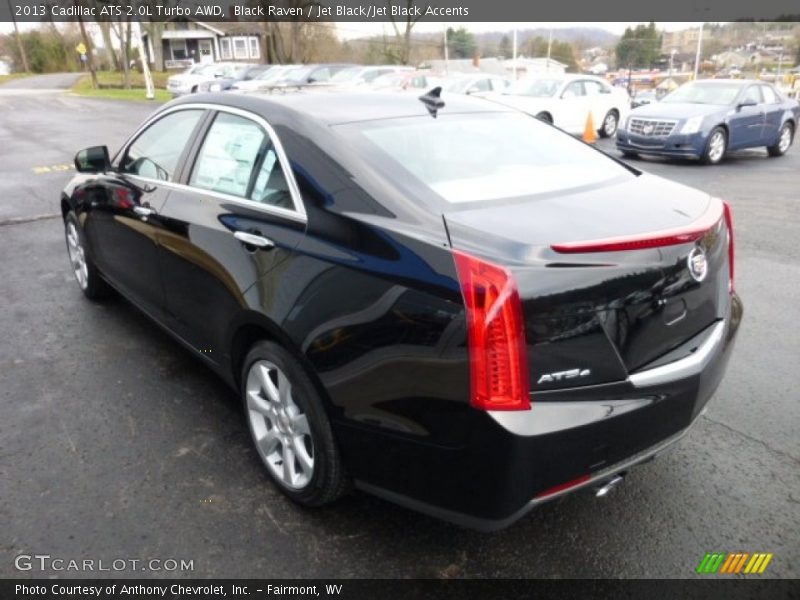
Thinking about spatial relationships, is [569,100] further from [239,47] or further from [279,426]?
[239,47]

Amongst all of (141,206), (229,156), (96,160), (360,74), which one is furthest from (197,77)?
(229,156)

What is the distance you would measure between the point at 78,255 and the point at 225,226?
2.74 m

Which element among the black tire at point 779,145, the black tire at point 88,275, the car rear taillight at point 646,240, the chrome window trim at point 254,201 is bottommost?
the black tire at point 779,145

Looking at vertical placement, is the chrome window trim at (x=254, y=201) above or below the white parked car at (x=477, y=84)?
above

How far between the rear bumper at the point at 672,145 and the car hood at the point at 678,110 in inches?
16.6

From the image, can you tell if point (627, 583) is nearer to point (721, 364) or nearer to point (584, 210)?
point (721, 364)

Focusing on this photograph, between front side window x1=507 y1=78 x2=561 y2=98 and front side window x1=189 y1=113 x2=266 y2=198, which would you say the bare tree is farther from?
front side window x1=189 y1=113 x2=266 y2=198

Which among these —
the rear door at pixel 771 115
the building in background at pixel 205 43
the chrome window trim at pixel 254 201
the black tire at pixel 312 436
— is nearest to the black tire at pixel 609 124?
the rear door at pixel 771 115

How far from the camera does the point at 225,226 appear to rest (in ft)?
9.75

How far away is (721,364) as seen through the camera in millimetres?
2559

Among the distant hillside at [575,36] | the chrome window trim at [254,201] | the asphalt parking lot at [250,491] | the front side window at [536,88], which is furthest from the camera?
the distant hillside at [575,36]

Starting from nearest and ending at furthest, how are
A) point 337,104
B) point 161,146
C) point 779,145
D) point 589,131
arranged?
point 337,104
point 161,146
point 779,145
point 589,131

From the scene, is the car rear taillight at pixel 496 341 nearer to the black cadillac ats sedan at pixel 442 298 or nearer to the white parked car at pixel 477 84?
the black cadillac ats sedan at pixel 442 298

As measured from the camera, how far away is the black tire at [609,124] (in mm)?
16969
